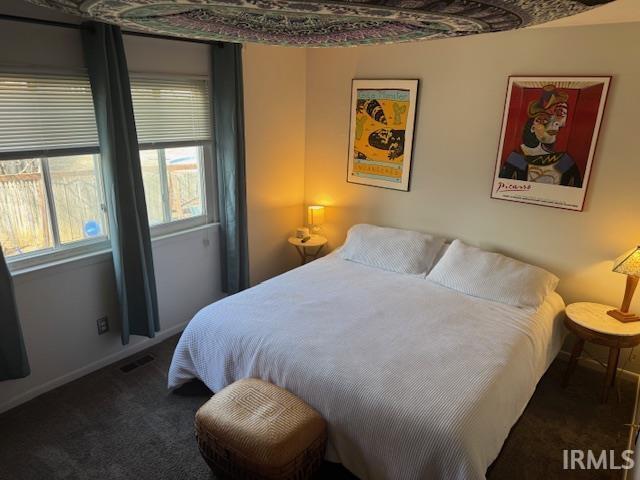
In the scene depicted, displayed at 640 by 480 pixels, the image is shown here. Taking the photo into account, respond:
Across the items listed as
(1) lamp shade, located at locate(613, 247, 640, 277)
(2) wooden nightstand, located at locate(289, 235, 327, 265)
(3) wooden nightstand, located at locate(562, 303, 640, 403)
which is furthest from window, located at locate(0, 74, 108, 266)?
(1) lamp shade, located at locate(613, 247, 640, 277)

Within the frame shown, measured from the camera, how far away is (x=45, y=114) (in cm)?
246

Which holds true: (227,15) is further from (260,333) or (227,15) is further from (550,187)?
(550,187)

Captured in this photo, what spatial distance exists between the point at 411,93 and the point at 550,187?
1259mm

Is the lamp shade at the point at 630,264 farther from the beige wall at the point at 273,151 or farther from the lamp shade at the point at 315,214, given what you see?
the beige wall at the point at 273,151

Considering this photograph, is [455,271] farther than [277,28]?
Yes

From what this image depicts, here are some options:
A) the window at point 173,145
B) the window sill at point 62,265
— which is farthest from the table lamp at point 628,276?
the window sill at point 62,265

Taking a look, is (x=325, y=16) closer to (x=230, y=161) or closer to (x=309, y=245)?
(x=230, y=161)

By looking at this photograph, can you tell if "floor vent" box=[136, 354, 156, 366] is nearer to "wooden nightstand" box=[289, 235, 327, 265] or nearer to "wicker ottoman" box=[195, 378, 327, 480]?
"wicker ottoman" box=[195, 378, 327, 480]

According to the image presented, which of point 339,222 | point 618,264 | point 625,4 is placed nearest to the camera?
point 625,4

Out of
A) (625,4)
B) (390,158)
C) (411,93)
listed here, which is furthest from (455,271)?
(625,4)

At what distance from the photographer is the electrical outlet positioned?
116 inches

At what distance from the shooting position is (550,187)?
295 cm

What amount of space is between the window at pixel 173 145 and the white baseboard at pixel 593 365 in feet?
9.81

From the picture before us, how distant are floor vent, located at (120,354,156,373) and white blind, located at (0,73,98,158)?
1.53m
